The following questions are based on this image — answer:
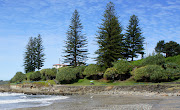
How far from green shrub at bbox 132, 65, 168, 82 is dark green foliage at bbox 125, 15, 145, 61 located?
1620cm

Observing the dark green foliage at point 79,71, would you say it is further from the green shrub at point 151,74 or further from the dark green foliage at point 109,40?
the green shrub at point 151,74

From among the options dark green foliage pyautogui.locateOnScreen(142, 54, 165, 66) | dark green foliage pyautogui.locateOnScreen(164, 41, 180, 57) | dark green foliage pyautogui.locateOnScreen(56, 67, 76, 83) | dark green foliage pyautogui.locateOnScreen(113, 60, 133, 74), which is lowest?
dark green foliage pyautogui.locateOnScreen(56, 67, 76, 83)

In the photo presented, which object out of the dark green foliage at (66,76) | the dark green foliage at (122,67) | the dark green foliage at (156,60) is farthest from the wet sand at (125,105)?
the dark green foliage at (66,76)

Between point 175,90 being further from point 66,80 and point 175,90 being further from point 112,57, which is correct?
point 66,80

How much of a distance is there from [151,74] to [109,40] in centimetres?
1340

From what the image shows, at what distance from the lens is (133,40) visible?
45062 millimetres

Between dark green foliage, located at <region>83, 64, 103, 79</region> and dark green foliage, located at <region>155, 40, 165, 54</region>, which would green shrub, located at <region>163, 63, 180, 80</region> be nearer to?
dark green foliage, located at <region>83, 64, 103, 79</region>

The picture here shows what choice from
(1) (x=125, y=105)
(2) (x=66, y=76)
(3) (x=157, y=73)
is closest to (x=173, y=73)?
(3) (x=157, y=73)

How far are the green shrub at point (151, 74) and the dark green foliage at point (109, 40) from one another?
29.4ft

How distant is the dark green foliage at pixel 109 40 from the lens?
36938 millimetres

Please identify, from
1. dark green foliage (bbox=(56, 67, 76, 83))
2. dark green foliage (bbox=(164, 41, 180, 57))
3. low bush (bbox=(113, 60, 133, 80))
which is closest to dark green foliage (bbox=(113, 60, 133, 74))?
A: low bush (bbox=(113, 60, 133, 80))

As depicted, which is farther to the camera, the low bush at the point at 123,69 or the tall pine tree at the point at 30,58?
the tall pine tree at the point at 30,58

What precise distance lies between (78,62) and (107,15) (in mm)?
13073

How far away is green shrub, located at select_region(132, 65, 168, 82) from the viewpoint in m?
26.0
